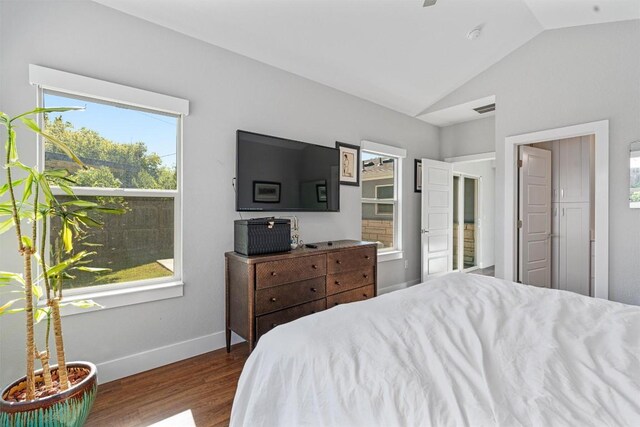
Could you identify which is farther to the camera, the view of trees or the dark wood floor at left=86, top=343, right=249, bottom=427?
the view of trees

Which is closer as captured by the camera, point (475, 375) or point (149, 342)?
point (475, 375)

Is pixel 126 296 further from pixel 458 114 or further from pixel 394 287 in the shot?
pixel 458 114

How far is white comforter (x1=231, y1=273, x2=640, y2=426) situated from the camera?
834mm

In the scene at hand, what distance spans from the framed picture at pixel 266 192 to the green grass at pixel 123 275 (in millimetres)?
960

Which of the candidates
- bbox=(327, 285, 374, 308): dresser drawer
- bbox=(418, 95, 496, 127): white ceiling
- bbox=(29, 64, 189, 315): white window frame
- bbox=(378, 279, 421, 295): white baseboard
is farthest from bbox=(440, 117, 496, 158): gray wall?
bbox=(29, 64, 189, 315): white window frame

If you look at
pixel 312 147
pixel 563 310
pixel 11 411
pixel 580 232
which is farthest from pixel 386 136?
pixel 11 411

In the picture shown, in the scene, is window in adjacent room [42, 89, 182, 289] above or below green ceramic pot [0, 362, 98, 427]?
above

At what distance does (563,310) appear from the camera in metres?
1.52

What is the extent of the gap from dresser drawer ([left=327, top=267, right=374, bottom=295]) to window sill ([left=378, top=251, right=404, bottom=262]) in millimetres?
864

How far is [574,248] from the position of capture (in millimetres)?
3842

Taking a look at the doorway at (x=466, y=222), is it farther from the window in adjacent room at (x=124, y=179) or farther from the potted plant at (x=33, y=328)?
the potted plant at (x=33, y=328)

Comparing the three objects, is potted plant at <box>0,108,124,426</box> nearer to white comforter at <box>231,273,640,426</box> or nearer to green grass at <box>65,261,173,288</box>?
green grass at <box>65,261,173,288</box>

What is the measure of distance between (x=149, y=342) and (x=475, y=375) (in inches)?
91.4

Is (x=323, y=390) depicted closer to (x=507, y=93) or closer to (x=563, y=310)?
(x=563, y=310)
